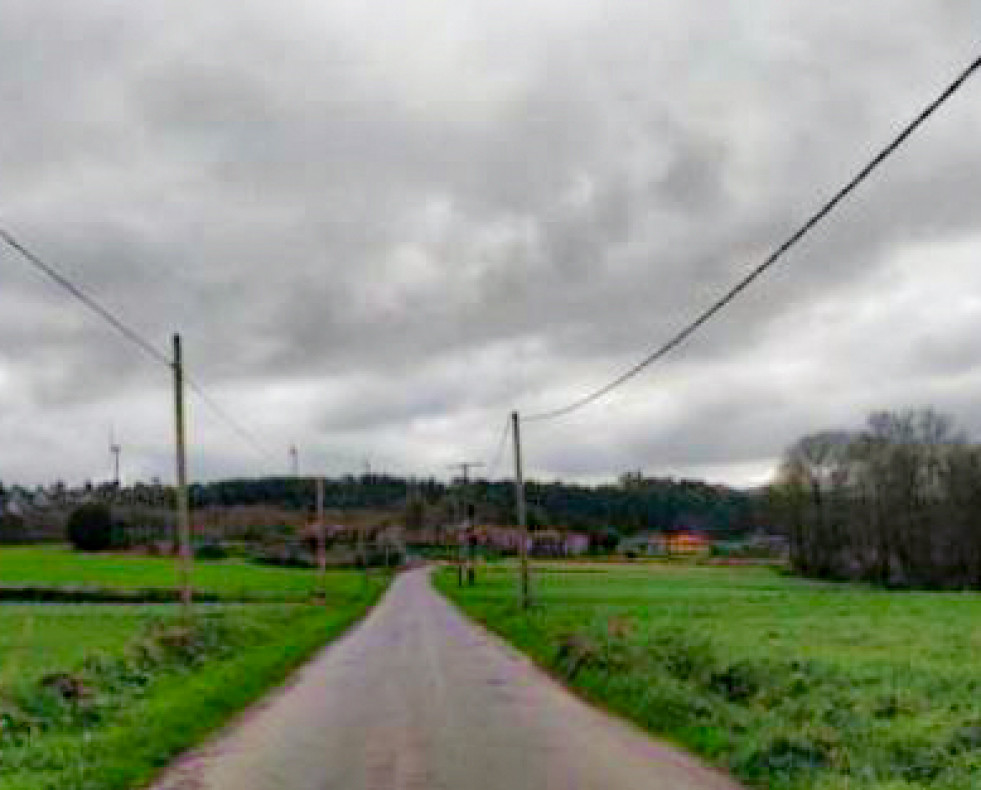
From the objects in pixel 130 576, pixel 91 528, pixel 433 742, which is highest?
pixel 91 528

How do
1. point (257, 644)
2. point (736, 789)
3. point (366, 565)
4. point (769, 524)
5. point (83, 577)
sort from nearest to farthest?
point (736, 789) < point (257, 644) < point (83, 577) < point (769, 524) < point (366, 565)

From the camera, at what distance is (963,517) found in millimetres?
113875

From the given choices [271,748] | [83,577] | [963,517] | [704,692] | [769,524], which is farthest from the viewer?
[769,524]

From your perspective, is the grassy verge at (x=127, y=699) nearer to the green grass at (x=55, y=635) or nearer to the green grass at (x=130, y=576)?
the green grass at (x=55, y=635)

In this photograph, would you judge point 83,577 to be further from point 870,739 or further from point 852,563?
point 870,739

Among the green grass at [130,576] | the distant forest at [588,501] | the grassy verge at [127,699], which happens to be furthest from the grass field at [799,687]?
the distant forest at [588,501]

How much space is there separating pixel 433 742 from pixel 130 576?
300ft

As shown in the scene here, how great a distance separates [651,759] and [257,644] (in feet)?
85.0

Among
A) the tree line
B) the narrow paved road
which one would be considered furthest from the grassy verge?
the tree line

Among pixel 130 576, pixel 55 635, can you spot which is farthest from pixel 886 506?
pixel 55 635

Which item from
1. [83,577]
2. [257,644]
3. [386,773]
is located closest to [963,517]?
[83,577]

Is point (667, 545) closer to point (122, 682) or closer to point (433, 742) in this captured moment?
point (122, 682)

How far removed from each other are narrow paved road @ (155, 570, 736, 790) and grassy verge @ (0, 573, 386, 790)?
54 cm

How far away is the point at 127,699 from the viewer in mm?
23047
